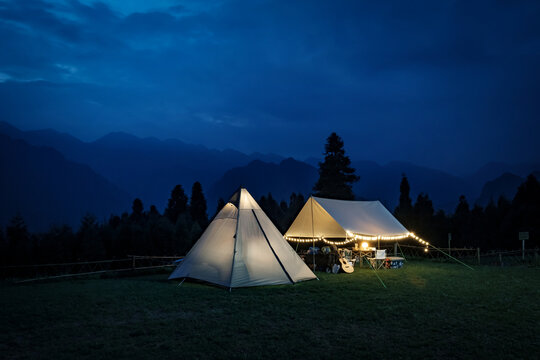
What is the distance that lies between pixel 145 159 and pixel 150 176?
648 inches

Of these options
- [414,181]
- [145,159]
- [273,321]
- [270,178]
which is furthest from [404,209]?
[414,181]

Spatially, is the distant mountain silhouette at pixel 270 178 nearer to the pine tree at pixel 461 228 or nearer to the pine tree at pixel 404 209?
the pine tree at pixel 404 209

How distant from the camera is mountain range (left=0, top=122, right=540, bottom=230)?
204 feet

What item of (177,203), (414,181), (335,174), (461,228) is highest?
(414,181)

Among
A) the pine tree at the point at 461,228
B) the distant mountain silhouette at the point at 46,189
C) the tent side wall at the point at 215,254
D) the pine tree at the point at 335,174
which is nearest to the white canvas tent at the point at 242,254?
the tent side wall at the point at 215,254

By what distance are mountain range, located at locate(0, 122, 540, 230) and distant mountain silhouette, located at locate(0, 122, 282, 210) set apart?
34 cm

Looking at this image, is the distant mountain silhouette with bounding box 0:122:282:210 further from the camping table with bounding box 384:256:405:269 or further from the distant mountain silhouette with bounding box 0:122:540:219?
the camping table with bounding box 384:256:405:269

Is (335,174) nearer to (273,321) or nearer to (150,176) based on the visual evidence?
(273,321)

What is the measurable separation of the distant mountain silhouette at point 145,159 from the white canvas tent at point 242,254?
4033 inches

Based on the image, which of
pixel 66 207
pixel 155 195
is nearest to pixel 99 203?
pixel 66 207

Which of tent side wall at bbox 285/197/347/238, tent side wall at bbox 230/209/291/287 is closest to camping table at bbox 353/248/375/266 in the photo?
tent side wall at bbox 285/197/347/238

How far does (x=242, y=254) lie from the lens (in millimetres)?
8273

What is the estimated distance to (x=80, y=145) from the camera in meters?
132

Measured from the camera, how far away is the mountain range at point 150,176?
62250mm
